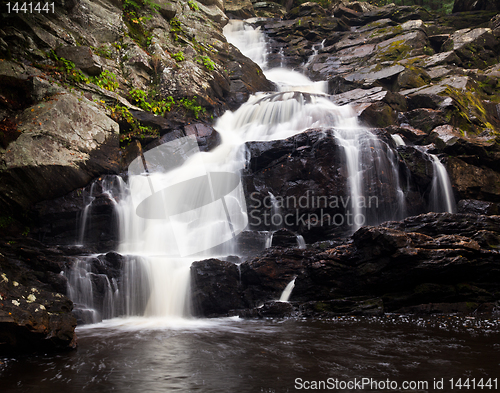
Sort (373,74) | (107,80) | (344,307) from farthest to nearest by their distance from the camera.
→ 1. (373,74)
2. (107,80)
3. (344,307)

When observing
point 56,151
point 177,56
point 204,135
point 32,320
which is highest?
point 177,56

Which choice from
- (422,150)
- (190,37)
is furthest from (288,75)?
(422,150)

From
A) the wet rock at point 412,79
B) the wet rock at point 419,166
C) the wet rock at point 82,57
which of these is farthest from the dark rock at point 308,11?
the wet rock at point 82,57

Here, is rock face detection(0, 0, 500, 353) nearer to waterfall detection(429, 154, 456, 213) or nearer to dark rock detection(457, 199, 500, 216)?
dark rock detection(457, 199, 500, 216)

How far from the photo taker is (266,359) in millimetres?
3928

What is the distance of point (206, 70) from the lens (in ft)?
49.8

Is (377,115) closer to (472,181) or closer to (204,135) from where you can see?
(472,181)

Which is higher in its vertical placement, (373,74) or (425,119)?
(373,74)

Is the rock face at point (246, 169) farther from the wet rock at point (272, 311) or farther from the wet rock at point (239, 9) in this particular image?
the wet rock at point (239, 9)

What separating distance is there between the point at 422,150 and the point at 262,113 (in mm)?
6809

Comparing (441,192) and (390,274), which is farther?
(441,192)

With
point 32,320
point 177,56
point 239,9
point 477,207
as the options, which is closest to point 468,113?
point 477,207

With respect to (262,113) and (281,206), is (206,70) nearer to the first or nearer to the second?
(262,113)

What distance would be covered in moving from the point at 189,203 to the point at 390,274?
6.61 m
